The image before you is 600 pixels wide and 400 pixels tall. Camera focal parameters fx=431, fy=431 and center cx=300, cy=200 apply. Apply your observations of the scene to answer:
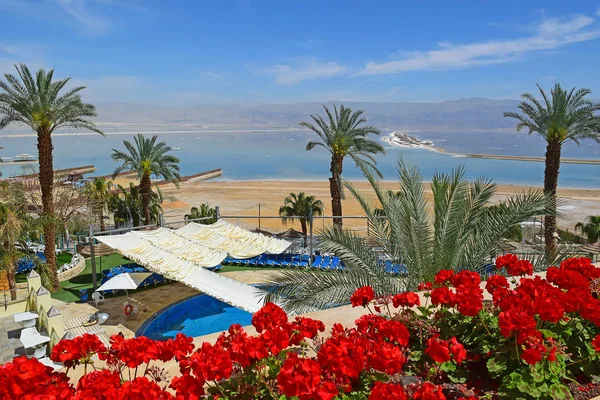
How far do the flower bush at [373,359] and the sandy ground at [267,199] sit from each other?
27.0m

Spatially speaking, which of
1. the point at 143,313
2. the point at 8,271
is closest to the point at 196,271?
the point at 143,313

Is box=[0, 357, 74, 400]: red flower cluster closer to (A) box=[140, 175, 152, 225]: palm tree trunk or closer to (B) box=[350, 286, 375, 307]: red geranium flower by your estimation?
(B) box=[350, 286, 375, 307]: red geranium flower

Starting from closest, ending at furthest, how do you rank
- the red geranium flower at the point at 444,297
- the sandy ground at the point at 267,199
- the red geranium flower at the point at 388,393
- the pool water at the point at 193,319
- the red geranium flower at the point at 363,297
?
1. the red geranium flower at the point at 388,393
2. the red geranium flower at the point at 444,297
3. the red geranium flower at the point at 363,297
4. the pool water at the point at 193,319
5. the sandy ground at the point at 267,199

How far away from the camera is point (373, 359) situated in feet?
9.10

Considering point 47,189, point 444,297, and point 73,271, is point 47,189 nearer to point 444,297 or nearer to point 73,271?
point 73,271

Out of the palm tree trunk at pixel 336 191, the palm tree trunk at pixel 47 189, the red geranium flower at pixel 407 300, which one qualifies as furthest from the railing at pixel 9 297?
the palm tree trunk at pixel 336 191

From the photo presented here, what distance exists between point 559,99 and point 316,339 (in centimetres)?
2177

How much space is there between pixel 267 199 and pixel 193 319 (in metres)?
32.5

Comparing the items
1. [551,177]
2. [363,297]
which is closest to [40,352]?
[363,297]

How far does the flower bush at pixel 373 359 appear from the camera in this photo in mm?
2463

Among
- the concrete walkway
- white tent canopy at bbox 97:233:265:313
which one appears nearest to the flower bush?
the concrete walkway

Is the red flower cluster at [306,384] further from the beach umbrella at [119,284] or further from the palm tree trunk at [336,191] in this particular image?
the palm tree trunk at [336,191]

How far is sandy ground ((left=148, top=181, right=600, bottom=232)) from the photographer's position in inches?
1419

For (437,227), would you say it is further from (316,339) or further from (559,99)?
(559,99)
